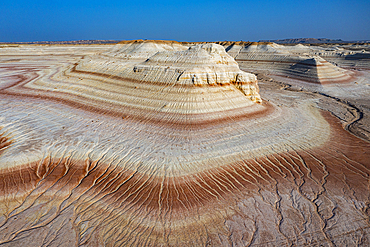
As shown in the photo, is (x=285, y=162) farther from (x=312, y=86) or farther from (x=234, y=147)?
(x=312, y=86)

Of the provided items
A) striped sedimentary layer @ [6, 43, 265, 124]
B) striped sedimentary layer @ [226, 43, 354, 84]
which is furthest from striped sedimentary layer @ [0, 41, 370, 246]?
striped sedimentary layer @ [226, 43, 354, 84]

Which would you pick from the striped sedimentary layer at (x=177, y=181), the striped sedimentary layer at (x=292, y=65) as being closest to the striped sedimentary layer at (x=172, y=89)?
the striped sedimentary layer at (x=177, y=181)

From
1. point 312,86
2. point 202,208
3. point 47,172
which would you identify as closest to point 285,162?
point 202,208

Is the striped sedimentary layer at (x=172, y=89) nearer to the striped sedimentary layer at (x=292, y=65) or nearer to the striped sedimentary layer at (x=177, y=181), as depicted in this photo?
the striped sedimentary layer at (x=177, y=181)

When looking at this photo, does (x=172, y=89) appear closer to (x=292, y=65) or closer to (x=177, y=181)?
(x=177, y=181)

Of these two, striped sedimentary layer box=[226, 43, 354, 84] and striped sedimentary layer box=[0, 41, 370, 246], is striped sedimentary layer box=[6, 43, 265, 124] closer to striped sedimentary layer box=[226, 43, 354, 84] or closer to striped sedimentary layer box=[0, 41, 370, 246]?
striped sedimentary layer box=[0, 41, 370, 246]

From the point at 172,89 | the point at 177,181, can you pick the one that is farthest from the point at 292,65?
the point at 177,181
